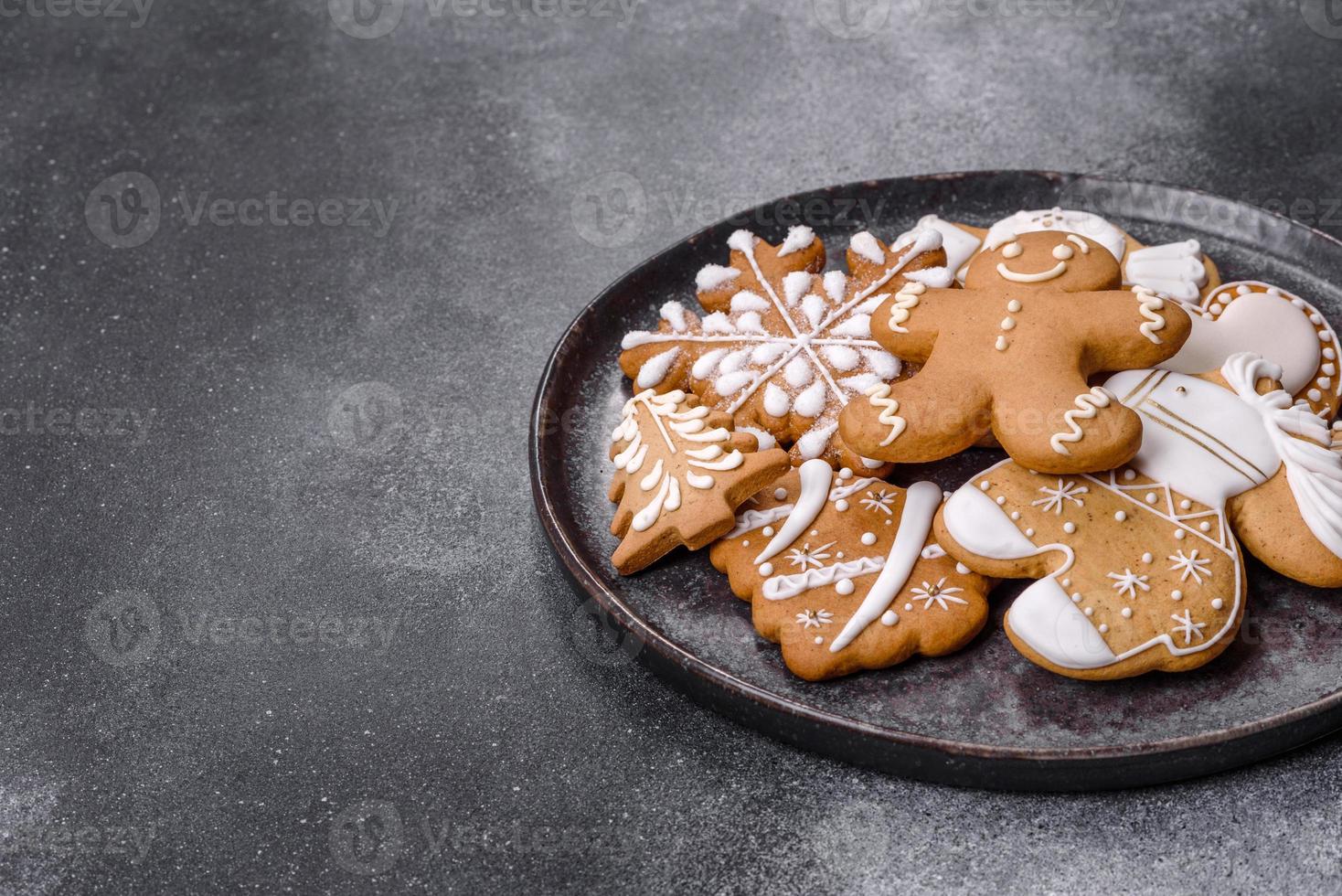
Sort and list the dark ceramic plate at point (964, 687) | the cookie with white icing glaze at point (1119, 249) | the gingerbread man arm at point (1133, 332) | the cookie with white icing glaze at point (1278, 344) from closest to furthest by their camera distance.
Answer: the dark ceramic plate at point (964, 687) < the gingerbread man arm at point (1133, 332) < the cookie with white icing glaze at point (1278, 344) < the cookie with white icing glaze at point (1119, 249)

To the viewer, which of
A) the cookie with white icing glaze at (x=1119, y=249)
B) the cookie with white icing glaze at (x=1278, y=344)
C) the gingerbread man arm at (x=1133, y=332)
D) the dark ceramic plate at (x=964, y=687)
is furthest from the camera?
the cookie with white icing glaze at (x=1119, y=249)

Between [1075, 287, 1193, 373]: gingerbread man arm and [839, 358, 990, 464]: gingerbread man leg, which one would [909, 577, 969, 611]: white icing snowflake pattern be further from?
[1075, 287, 1193, 373]: gingerbread man arm

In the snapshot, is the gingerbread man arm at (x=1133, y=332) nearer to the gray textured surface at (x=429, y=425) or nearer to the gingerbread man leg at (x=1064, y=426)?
the gingerbread man leg at (x=1064, y=426)

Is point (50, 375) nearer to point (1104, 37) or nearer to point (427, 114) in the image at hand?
point (427, 114)

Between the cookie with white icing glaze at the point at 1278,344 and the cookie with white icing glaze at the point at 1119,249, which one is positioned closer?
the cookie with white icing glaze at the point at 1278,344

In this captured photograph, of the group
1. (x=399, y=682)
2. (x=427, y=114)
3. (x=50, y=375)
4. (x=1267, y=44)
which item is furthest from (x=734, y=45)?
(x=399, y=682)

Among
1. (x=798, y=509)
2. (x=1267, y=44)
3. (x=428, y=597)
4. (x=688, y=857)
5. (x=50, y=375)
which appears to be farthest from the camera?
(x=1267, y=44)

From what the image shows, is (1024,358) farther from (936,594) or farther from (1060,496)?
(936,594)

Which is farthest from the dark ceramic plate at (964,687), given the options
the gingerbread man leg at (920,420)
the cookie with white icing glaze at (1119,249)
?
the cookie with white icing glaze at (1119,249)
